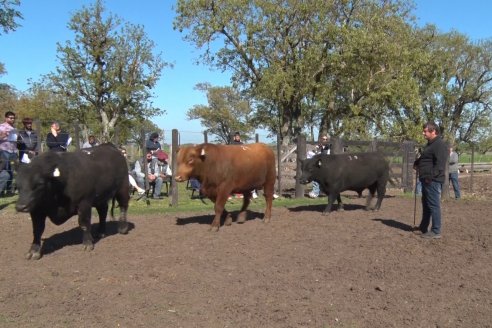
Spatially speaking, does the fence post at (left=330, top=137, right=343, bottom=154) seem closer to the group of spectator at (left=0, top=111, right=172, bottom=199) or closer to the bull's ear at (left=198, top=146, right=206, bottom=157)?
the group of spectator at (left=0, top=111, right=172, bottom=199)

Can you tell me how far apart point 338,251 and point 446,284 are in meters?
1.87

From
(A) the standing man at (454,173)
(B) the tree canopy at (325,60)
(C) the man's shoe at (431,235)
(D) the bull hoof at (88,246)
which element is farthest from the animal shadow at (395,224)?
(B) the tree canopy at (325,60)

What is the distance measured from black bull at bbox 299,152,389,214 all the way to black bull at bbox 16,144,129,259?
4.59m

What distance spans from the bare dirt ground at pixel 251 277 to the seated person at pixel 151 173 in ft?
14.8

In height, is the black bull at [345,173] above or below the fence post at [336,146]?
below

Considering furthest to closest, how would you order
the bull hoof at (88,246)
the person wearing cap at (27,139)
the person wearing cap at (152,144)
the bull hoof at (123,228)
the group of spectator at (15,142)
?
the person wearing cap at (152,144)
the person wearing cap at (27,139)
the group of spectator at (15,142)
the bull hoof at (123,228)
the bull hoof at (88,246)

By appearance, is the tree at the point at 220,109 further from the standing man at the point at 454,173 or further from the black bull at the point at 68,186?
the black bull at the point at 68,186

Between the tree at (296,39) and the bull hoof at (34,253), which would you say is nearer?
the bull hoof at (34,253)

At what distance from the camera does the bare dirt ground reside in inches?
183

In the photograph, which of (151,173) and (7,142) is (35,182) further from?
(151,173)

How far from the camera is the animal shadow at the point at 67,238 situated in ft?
24.8

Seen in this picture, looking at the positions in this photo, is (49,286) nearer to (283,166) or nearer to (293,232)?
(293,232)

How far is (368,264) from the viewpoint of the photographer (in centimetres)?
654

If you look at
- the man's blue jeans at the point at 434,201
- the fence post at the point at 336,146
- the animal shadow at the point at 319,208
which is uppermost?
the fence post at the point at 336,146
